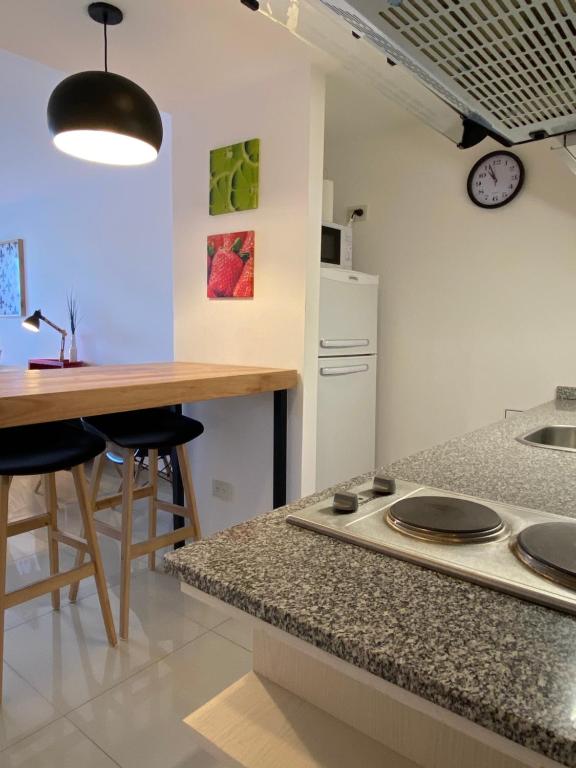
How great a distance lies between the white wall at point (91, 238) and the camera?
396 cm

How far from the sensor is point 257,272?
251cm

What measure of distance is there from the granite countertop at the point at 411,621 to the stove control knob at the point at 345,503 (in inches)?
3.1

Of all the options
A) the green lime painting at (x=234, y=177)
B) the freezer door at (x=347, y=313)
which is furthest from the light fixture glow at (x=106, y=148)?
the freezer door at (x=347, y=313)

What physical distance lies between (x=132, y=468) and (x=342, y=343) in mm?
1242

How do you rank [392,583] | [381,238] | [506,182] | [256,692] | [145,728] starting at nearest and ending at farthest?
1. [392,583]
2. [256,692]
3. [145,728]
4. [506,182]
5. [381,238]

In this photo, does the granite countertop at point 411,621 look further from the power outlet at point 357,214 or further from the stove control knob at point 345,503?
the power outlet at point 357,214

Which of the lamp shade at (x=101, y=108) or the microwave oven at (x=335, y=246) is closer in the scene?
the lamp shade at (x=101, y=108)

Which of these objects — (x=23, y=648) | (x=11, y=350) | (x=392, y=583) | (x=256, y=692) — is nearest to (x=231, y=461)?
(x=23, y=648)

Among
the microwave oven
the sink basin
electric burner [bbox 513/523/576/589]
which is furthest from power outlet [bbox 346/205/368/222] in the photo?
electric burner [bbox 513/523/576/589]

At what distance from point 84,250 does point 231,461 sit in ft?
10.2

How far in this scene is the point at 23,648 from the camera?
1950 millimetres

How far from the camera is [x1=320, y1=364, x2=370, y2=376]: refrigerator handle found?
2601 millimetres

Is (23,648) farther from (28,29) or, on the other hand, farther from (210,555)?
(28,29)

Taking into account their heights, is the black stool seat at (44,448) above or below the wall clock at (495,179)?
below
